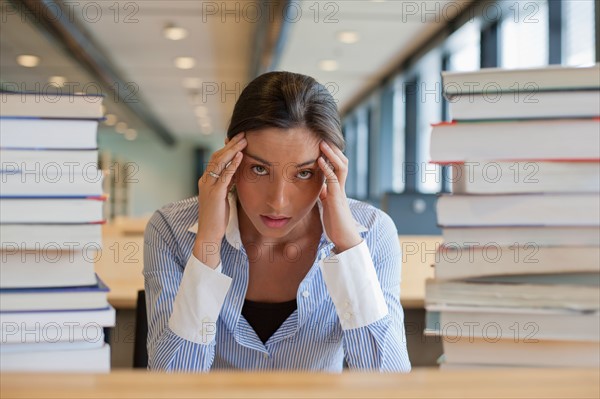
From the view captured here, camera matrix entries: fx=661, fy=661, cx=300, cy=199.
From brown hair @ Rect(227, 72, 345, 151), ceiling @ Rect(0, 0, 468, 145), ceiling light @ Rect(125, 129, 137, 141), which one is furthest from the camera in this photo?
ceiling light @ Rect(125, 129, 137, 141)

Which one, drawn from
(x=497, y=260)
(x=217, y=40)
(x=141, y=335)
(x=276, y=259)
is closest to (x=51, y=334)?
(x=497, y=260)

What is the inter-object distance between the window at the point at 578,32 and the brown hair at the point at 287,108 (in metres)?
2.99

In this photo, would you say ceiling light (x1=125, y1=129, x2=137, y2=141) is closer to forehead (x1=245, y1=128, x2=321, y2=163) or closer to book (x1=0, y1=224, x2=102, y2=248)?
forehead (x1=245, y1=128, x2=321, y2=163)

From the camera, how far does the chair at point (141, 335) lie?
1.79 meters

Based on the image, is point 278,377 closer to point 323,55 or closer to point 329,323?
point 329,323

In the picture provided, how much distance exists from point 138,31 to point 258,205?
6145 millimetres

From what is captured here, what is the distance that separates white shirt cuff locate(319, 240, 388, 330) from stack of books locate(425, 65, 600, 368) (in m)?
0.55

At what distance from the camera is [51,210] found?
651 millimetres

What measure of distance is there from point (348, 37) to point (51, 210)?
6756 mm

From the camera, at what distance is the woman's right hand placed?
4.10ft

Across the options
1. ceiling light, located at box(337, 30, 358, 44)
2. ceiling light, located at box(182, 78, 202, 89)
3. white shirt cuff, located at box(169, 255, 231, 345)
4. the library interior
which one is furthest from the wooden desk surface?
ceiling light, located at box(182, 78, 202, 89)

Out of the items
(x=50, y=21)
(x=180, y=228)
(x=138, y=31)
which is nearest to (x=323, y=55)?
(x=138, y=31)

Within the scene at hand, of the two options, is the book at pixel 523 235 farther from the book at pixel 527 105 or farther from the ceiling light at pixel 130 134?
the ceiling light at pixel 130 134

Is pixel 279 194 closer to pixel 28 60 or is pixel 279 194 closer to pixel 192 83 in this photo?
pixel 28 60
